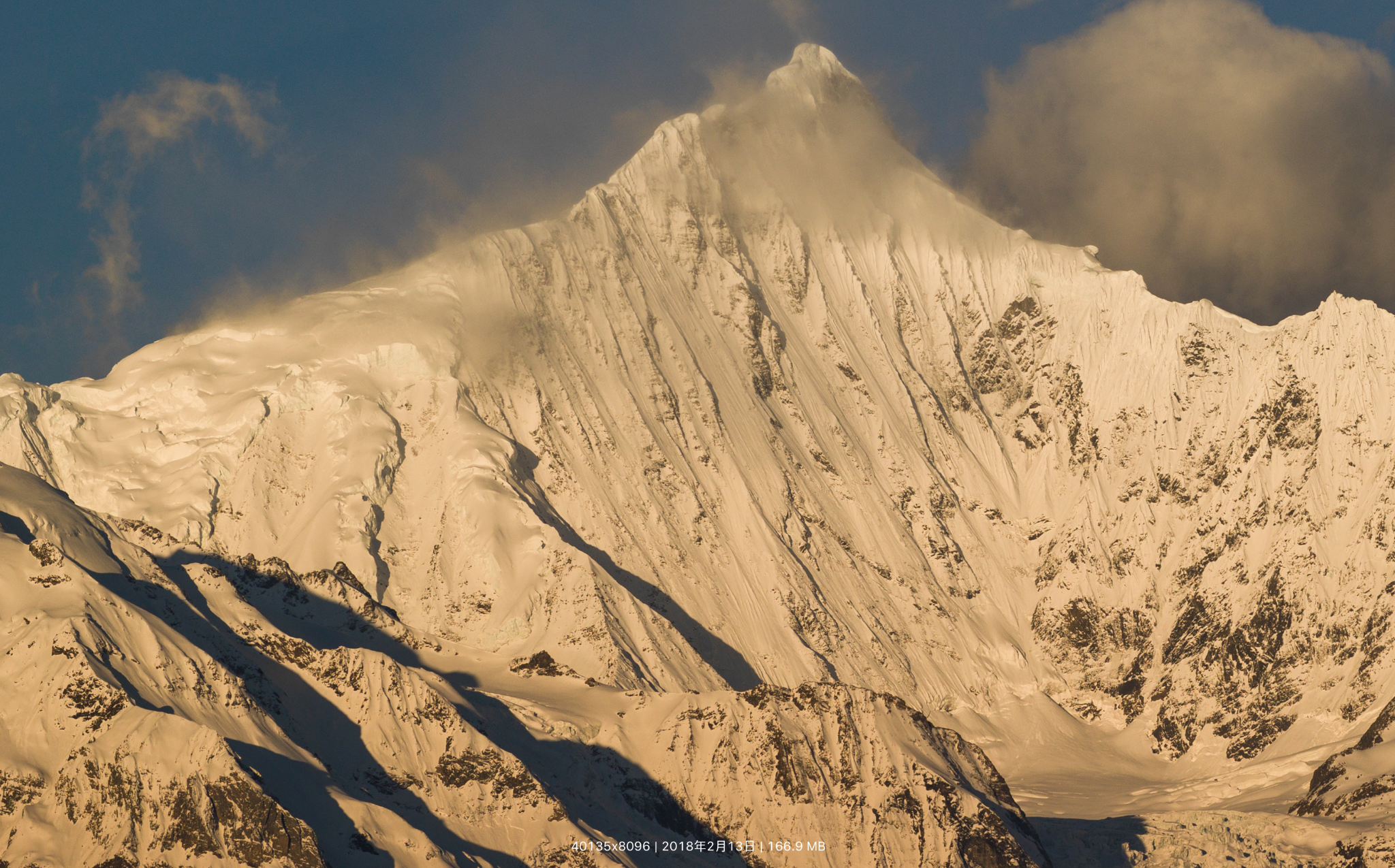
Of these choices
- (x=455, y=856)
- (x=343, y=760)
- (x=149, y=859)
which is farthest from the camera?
(x=343, y=760)

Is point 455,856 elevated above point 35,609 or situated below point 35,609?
below

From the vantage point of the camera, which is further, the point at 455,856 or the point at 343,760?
the point at 343,760

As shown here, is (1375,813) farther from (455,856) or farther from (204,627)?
(204,627)

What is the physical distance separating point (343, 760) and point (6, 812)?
2610 cm

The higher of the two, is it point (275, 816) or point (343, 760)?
point (343, 760)

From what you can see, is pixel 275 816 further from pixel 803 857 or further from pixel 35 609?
pixel 803 857

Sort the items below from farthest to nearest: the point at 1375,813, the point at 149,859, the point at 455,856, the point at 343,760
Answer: the point at 1375,813
the point at 343,760
the point at 455,856
the point at 149,859

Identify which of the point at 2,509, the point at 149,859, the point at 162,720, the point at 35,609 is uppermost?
the point at 2,509

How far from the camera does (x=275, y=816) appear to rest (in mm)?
118750

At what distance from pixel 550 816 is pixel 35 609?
1416 inches

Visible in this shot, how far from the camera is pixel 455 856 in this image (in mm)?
128875

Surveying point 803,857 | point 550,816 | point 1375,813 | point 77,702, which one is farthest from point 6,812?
point 1375,813

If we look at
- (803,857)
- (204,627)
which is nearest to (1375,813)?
(803,857)

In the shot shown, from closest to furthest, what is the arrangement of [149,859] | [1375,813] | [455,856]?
1. [149,859]
2. [455,856]
3. [1375,813]
